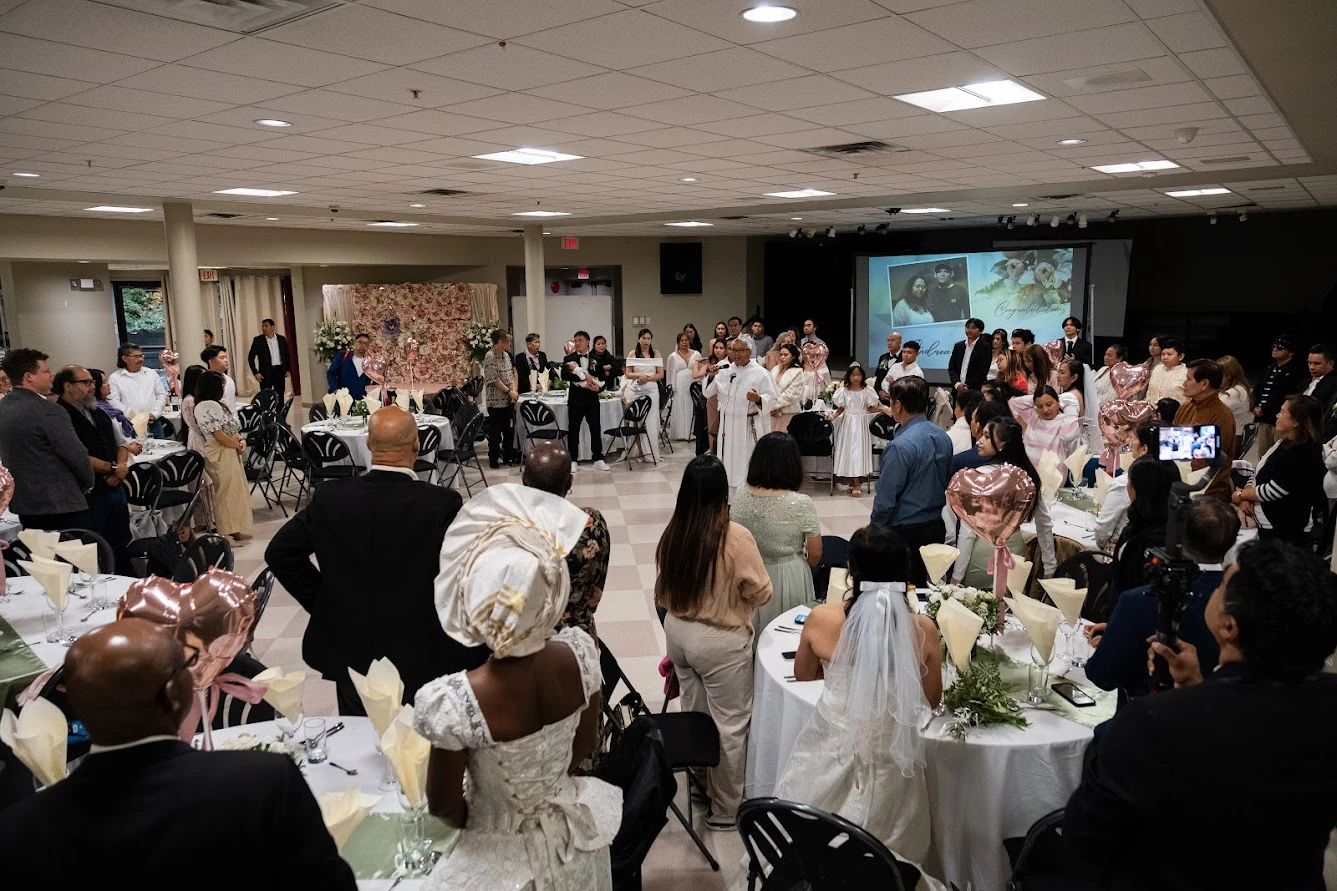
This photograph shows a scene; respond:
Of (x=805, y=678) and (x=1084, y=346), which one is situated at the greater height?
(x=1084, y=346)

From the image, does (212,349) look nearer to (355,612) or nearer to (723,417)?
(723,417)

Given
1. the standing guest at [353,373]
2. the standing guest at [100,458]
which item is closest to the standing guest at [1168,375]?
the standing guest at [353,373]

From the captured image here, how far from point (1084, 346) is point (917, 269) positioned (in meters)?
6.54

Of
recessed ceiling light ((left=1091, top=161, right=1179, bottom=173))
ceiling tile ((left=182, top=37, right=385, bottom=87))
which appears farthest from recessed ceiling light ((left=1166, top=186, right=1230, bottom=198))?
ceiling tile ((left=182, top=37, right=385, bottom=87))

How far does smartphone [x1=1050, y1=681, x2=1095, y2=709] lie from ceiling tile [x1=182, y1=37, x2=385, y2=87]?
3.61 metres

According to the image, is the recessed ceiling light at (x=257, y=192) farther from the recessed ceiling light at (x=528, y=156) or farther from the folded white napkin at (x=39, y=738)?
the folded white napkin at (x=39, y=738)

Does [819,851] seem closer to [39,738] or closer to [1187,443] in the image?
[39,738]

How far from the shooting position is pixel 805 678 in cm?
289

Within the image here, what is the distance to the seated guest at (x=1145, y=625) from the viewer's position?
7.88 feet

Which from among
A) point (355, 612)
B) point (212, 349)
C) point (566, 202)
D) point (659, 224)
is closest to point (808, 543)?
point (355, 612)

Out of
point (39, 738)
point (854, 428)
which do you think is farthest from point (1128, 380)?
point (39, 738)

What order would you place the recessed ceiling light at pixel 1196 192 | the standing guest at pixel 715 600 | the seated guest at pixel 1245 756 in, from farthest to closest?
the recessed ceiling light at pixel 1196 192, the standing guest at pixel 715 600, the seated guest at pixel 1245 756

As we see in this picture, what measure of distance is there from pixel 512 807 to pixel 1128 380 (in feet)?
23.2

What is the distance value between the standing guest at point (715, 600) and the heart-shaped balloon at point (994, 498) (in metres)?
0.80
